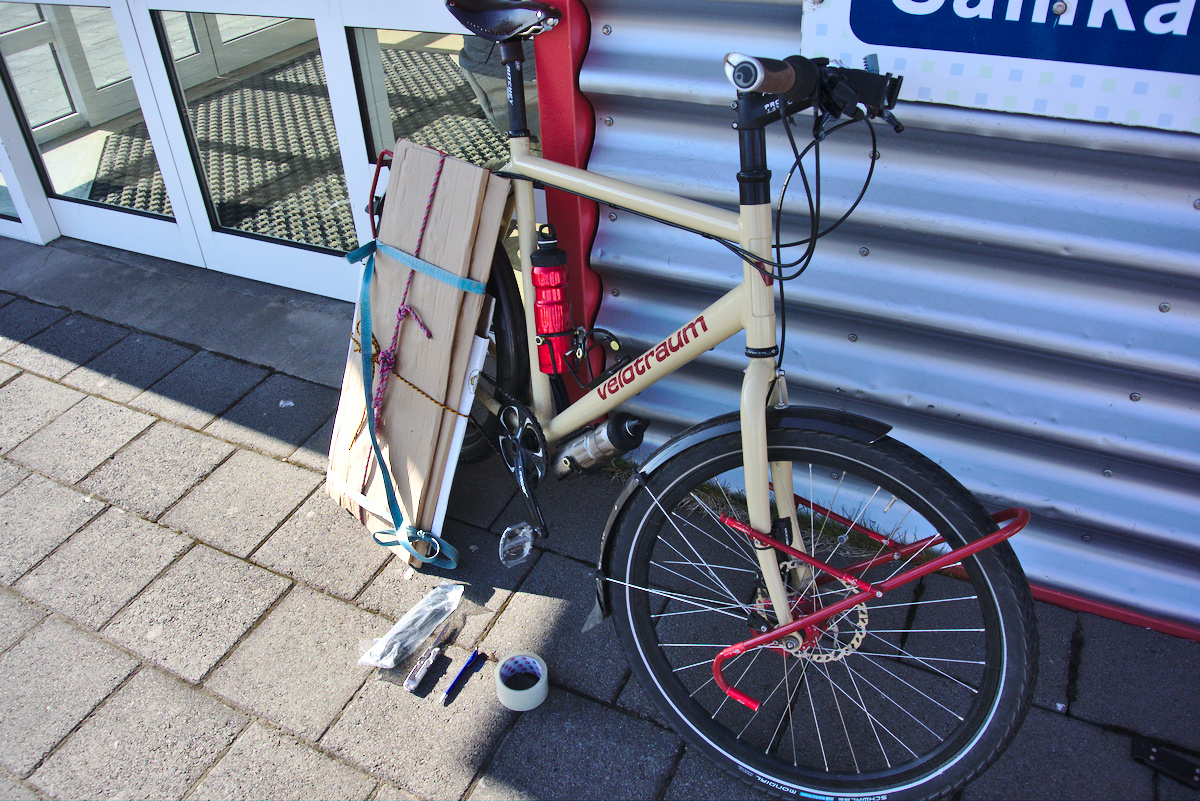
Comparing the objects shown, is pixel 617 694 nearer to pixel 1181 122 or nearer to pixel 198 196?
pixel 1181 122

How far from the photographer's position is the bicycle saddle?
216 cm

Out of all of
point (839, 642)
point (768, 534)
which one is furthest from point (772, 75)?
point (839, 642)

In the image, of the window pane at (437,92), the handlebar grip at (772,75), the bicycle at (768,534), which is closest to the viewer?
the handlebar grip at (772,75)

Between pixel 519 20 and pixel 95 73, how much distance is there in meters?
3.08

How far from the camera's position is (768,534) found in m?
1.85

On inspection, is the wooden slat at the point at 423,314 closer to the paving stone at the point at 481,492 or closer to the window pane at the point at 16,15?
the paving stone at the point at 481,492

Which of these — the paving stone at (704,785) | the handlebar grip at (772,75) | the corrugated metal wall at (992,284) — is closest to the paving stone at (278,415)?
the corrugated metal wall at (992,284)

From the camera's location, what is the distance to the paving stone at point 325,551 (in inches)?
104

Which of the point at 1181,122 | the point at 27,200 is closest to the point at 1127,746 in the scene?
the point at 1181,122

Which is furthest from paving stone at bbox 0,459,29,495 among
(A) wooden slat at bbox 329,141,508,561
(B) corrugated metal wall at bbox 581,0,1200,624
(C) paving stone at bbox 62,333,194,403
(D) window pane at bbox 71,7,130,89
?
(B) corrugated metal wall at bbox 581,0,1200,624

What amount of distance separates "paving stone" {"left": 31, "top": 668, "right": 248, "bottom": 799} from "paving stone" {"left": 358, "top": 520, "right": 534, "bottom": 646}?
1.67 feet

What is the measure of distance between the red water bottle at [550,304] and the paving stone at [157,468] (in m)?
1.48

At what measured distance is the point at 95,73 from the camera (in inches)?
162

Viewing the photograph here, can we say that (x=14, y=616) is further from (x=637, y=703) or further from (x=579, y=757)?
(x=637, y=703)
